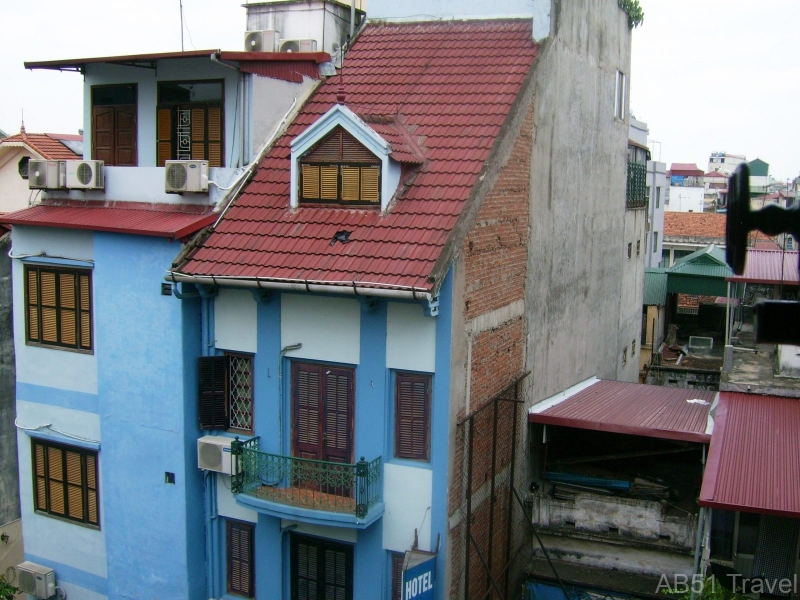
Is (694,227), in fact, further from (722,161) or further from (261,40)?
(722,161)

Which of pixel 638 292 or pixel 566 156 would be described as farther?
pixel 638 292

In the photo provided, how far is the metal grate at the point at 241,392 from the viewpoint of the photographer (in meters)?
12.8

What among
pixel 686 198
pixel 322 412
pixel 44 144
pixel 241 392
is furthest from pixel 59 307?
pixel 686 198

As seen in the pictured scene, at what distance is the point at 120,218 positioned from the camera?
13.1 m

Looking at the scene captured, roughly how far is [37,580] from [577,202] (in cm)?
1304

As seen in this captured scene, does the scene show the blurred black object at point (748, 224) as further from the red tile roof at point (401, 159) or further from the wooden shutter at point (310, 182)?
the wooden shutter at point (310, 182)

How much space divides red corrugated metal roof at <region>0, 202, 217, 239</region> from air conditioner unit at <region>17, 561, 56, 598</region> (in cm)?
623

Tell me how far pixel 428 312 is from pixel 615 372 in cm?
1362

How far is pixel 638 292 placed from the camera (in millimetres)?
26828

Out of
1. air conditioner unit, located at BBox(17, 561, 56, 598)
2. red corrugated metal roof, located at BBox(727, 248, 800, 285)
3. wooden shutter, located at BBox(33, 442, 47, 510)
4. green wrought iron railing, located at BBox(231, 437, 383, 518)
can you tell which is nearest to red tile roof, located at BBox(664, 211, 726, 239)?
red corrugated metal roof, located at BBox(727, 248, 800, 285)

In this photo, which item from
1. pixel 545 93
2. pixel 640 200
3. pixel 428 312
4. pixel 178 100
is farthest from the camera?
pixel 640 200

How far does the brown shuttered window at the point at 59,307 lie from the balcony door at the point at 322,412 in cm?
395

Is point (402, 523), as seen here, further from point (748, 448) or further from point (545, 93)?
point (545, 93)

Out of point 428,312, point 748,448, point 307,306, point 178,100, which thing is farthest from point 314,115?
point 748,448
